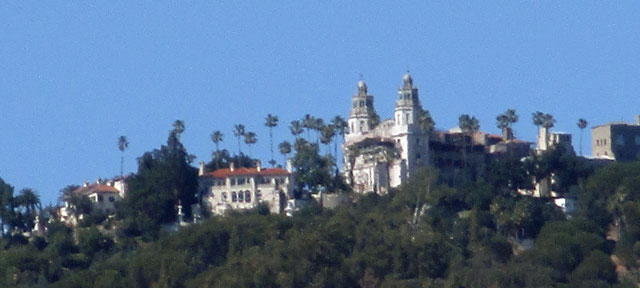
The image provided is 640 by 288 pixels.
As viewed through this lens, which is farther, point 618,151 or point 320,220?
point 618,151

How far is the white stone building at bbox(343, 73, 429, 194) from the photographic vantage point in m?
137

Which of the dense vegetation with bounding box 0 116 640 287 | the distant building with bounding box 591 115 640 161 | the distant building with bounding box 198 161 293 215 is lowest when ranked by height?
the dense vegetation with bounding box 0 116 640 287

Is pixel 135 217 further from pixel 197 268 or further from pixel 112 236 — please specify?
pixel 197 268

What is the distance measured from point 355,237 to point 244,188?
18.5 meters

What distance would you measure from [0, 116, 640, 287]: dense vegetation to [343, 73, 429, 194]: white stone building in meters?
2.16

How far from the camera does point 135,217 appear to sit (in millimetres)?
136625

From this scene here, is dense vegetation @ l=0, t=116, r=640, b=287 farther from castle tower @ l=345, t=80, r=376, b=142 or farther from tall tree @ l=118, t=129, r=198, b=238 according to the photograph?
castle tower @ l=345, t=80, r=376, b=142

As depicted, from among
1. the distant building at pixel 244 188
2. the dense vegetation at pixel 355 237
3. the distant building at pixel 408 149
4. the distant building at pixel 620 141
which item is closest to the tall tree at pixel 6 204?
the dense vegetation at pixel 355 237

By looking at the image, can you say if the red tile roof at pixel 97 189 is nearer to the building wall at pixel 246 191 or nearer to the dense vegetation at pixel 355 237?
the dense vegetation at pixel 355 237

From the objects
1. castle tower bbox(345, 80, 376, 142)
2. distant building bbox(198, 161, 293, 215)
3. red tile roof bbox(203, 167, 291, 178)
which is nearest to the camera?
distant building bbox(198, 161, 293, 215)

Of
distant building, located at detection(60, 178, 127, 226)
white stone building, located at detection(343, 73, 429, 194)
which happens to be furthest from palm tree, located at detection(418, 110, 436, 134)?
distant building, located at detection(60, 178, 127, 226)

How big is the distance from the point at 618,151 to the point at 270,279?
4565cm

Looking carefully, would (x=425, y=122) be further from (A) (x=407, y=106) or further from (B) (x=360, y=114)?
(B) (x=360, y=114)

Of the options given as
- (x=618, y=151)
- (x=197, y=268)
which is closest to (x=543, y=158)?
(x=618, y=151)
